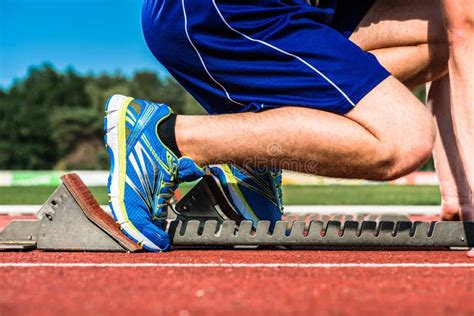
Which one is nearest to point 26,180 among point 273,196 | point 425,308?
point 273,196

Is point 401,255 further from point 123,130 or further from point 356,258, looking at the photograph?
point 123,130

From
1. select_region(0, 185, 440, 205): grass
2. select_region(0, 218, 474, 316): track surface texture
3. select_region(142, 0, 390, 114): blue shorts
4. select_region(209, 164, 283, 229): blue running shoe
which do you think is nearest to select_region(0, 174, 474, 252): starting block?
select_region(0, 218, 474, 316): track surface texture

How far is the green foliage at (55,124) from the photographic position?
6334 centimetres

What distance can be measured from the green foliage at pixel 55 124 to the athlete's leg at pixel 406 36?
52943 millimetres

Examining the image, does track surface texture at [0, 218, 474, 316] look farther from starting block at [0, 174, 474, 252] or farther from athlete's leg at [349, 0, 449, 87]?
athlete's leg at [349, 0, 449, 87]

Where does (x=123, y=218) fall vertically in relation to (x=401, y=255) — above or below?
above

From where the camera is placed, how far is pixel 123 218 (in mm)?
2668

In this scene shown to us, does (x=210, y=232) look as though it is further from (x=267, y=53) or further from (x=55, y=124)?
(x=55, y=124)

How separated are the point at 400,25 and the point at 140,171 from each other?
136cm

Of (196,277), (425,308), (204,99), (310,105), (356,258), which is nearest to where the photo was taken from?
(425,308)

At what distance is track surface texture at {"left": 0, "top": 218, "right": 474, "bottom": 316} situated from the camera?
62.4 inches

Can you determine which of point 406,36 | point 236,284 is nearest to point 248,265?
point 236,284

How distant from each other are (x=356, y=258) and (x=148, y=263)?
76 cm

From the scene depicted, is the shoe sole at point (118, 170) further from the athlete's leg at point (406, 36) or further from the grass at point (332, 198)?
the grass at point (332, 198)
